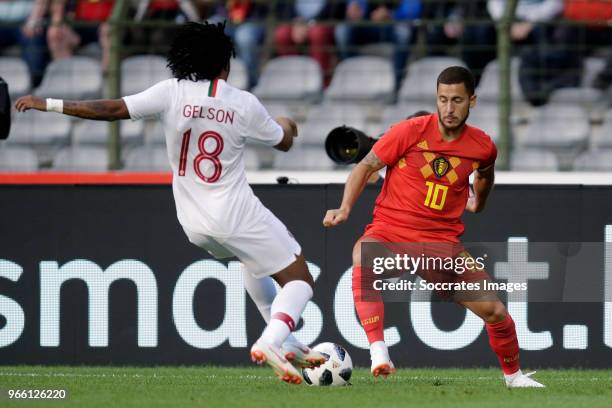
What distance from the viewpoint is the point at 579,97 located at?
11516 millimetres

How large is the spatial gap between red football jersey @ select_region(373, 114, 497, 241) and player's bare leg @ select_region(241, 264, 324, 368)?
825 millimetres

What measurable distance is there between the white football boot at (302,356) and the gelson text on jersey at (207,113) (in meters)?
1.34

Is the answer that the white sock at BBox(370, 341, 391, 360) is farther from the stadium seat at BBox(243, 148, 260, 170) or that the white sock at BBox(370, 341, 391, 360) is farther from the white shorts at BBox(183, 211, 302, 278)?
the stadium seat at BBox(243, 148, 260, 170)

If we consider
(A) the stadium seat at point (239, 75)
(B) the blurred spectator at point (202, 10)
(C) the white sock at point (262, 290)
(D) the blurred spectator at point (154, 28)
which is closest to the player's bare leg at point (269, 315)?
(C) the white sock at point (262, 290)

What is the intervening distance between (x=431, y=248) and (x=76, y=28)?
268 inches

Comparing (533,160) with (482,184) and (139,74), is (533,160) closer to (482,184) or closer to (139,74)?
(482,184)

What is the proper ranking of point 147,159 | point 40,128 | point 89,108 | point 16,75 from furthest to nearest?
point 16,75
point 40,128
point 147,159
point 89,108

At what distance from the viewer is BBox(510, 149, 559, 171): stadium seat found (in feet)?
35.5

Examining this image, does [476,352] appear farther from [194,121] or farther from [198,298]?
[194,121]

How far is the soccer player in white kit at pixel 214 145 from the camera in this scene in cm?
693

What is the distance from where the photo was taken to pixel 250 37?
503 inches

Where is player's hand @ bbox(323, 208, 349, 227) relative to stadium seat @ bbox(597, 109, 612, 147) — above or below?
below

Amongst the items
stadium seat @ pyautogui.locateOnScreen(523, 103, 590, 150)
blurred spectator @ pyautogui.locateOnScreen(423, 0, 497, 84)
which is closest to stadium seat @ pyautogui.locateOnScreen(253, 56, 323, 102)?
blurred spectator @ pyautogui.locateOnScreen(423, 0, 497, 84)

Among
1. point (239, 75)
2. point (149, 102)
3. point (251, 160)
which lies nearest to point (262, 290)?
point (149, 102)
